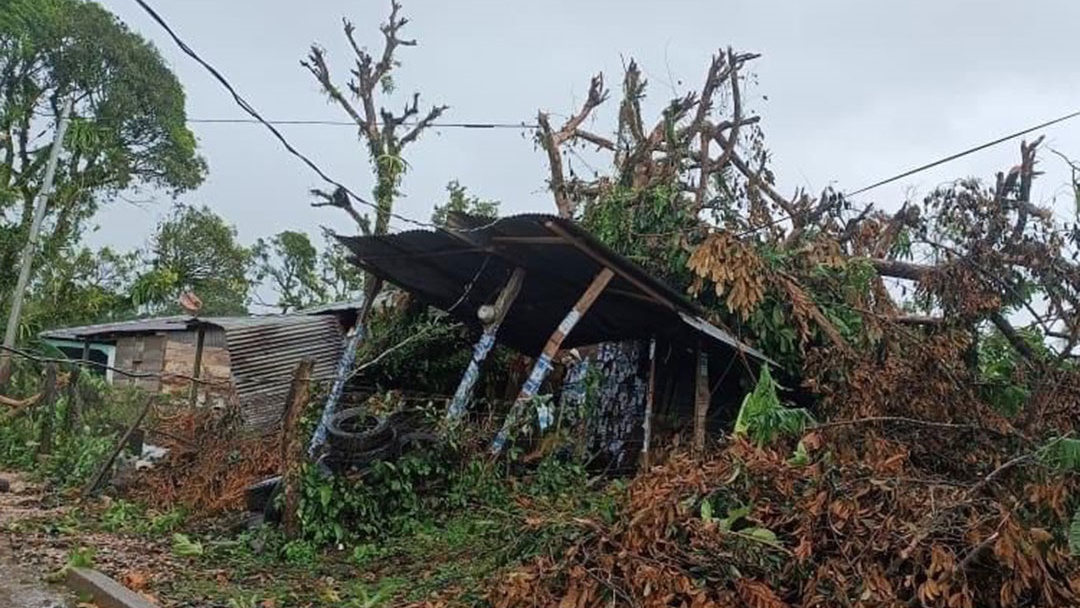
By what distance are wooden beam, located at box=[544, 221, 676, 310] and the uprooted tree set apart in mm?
472

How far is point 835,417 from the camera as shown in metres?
7.14

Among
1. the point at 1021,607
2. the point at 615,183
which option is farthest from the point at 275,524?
the point at 615,183

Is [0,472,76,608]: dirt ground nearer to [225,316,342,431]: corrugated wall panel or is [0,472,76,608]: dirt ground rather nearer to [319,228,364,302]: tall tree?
Result: [225,316,342,431]: corrugated wall panel

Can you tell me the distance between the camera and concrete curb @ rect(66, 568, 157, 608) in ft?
16.5

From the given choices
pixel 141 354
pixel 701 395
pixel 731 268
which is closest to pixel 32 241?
pixel 141 354

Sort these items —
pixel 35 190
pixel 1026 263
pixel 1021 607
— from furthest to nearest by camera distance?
pixel 35 190 → pixel 1026 263 → pixel 1021 607

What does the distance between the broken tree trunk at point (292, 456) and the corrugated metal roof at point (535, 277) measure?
5.04 ft

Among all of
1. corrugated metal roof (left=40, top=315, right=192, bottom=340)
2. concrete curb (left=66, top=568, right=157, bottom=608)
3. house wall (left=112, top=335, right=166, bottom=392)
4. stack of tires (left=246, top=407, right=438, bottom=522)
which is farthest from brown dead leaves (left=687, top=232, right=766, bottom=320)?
house wall (left=112, top=335, right=166, bottom=392)

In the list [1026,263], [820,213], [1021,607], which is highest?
[820,213]

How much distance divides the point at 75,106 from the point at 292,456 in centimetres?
1736

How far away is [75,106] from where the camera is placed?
66.6ft

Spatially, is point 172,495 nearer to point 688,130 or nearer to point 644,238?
point 644,238

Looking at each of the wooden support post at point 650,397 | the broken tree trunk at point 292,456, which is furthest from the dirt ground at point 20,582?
the wooden support post at point 650,397

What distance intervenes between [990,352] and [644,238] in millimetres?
3631
